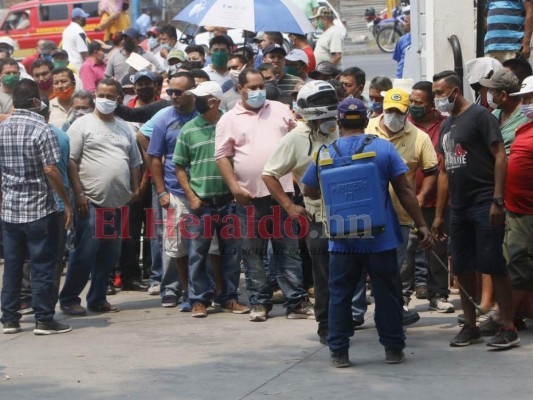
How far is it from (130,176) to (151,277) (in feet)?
4.46

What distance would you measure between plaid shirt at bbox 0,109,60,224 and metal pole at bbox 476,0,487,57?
5.14m

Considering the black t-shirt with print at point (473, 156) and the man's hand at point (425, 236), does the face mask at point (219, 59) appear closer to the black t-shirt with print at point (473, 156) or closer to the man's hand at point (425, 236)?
the black t-shirt with print at point (473, 156)

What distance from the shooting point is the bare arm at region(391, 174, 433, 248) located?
25.8 feet

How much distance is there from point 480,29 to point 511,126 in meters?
3.69

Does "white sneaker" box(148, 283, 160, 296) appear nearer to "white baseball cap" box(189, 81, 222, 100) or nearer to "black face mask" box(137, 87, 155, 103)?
"black face mask" box(137, 87, 155, 103)

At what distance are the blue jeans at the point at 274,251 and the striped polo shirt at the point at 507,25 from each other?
324cm

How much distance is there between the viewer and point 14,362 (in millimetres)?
8484

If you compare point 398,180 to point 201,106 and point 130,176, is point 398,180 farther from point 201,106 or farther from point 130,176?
point 130,176

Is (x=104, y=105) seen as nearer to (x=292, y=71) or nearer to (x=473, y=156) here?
(x=292, y=71)

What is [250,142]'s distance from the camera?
9727 mm

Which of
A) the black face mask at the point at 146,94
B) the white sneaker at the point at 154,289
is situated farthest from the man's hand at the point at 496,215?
the black face mask at the point at 146,94

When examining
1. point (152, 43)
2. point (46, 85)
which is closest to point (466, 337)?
point (46, 85)

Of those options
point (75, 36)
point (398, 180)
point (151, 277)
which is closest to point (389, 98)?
point (398, 180)

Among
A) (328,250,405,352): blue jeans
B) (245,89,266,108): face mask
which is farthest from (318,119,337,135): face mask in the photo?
(328,250,405,352): blue jeans
